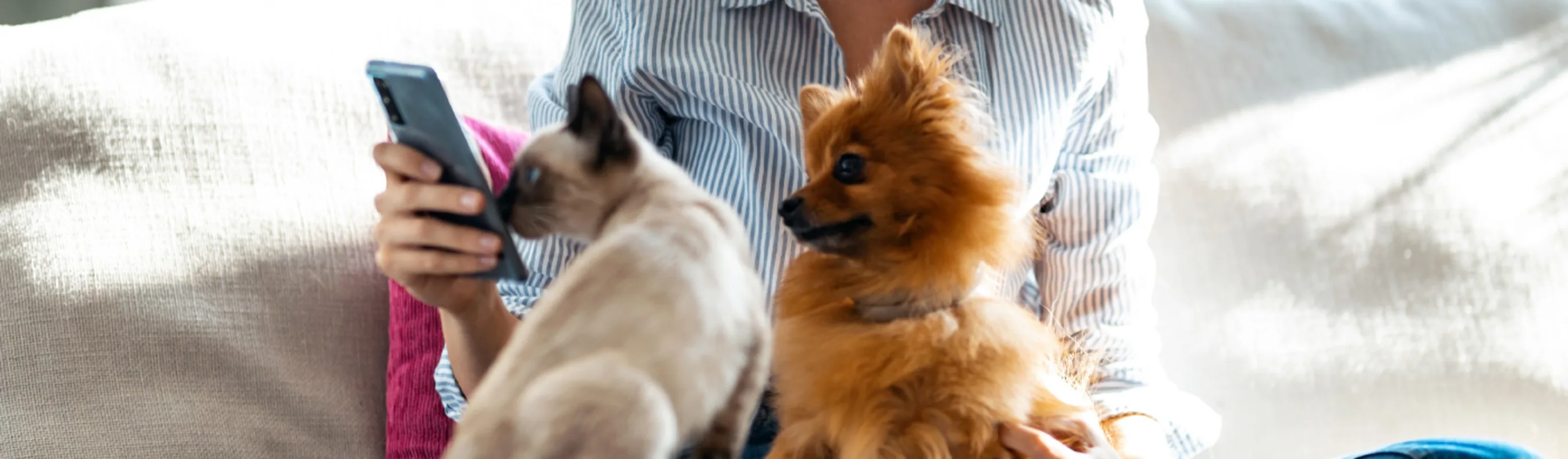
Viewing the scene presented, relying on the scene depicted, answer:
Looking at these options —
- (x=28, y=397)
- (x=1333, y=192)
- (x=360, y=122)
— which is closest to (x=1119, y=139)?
(x=1333, y=192)

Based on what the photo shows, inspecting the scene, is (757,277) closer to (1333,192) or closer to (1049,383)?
(1049,383)

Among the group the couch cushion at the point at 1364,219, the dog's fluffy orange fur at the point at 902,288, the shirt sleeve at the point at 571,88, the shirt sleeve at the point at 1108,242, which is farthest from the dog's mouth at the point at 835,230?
the couch cushion at the point at 1364,219

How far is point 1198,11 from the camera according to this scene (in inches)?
47.3

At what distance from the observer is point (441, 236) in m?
0.43

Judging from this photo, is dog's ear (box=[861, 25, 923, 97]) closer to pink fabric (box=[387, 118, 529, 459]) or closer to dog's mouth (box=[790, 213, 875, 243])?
dog's mouth (box=[790, 213, 875, 243])

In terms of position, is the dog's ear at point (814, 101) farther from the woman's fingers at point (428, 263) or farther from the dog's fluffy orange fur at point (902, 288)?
the woman's fingers at point (428, 263)

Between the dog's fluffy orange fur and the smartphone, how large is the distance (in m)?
0.13

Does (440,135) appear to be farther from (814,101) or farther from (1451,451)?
(1451,451)

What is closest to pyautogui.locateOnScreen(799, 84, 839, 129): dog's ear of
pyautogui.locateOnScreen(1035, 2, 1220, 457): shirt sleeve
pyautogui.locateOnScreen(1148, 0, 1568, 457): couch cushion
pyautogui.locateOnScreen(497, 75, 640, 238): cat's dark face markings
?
pyautogui.locateOnScreen(497, 75, 640, 238): cat's dark face markings

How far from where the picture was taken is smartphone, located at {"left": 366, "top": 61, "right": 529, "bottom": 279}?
0.42 metres

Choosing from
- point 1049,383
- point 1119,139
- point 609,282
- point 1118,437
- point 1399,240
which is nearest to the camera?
point 609,282

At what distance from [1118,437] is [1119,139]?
25cm

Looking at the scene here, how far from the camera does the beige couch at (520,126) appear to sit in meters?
0.69

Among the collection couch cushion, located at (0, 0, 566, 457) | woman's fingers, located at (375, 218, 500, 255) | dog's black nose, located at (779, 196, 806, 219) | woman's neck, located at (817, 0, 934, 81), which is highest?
woman's neck, located at (817, 0, 934, 81)
